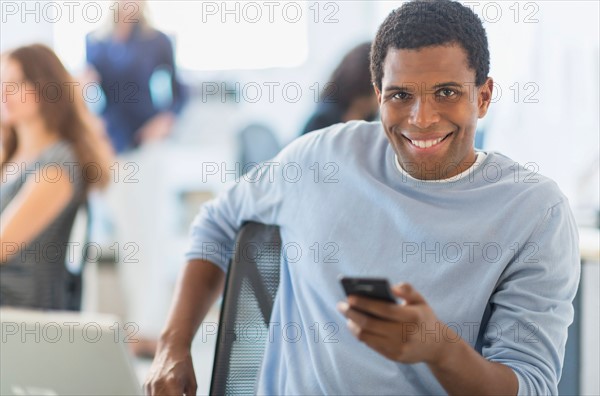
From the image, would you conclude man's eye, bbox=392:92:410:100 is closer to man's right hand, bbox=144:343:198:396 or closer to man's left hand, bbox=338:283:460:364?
man's left hand, bbox=338:283:460:364

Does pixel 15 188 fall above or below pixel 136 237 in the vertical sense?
above

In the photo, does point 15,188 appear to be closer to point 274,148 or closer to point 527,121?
point 274,148

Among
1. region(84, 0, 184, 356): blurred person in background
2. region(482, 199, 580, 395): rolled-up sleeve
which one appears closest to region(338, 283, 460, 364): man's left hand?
region(482, 199, 580, 395): rolled-up sleeve

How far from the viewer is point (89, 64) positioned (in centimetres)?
355

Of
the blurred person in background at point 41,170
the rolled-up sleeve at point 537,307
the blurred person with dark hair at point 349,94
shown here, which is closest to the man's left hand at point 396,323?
the rolled-up sleeve at point 537,307

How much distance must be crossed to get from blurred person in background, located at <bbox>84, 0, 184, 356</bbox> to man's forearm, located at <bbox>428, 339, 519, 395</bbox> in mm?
2588

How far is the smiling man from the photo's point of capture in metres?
1.10

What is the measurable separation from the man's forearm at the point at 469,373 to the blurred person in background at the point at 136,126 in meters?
2.59

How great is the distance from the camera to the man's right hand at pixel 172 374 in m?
1.25

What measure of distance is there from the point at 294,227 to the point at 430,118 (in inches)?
11.4

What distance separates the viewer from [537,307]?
1.10 m

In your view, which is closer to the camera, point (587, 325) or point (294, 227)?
point (294, 227)

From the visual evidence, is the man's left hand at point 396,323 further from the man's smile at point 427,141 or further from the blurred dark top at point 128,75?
the blurred dark top at point 128,75

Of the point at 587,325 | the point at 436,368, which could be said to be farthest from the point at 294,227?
the point at 587,325
